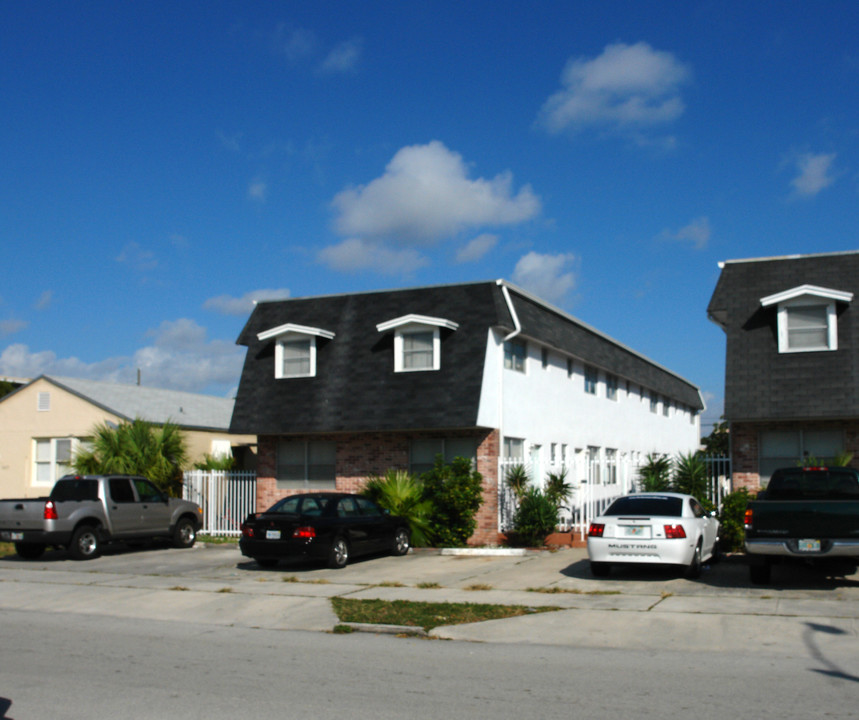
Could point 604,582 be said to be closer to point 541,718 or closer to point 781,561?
point 781,561

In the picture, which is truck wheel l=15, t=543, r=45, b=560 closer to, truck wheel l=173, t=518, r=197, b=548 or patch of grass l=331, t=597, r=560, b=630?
truck wheel l=173, t=518, r=197, b=548

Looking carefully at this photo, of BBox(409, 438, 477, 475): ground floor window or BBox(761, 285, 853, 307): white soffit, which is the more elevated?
BBox(761, 285, 853, 307): white soffit

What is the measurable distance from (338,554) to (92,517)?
6.36 m

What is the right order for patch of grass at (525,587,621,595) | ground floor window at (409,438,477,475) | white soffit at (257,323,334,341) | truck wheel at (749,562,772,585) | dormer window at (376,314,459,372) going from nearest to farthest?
patch of grass at (525,587,621,595) < truck wheel at (749,562,772,585) < ground floor window at (409,438,477,475) < dormer window at (376,314,459,372) < white soffit at (257,323,334,341)

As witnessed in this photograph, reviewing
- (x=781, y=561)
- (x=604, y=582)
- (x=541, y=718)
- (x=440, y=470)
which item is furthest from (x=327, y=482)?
(x=541, y=718)

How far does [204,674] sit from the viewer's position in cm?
857

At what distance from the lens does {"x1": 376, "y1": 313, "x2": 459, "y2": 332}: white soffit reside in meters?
23.1

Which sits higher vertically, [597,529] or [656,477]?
[656,477]

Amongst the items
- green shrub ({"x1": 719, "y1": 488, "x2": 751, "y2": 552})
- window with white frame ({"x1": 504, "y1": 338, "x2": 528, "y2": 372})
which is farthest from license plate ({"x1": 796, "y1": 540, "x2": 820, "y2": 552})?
window with white frame ({"x1": 504, "y1": 338, "x2": 528, "y2": 372})

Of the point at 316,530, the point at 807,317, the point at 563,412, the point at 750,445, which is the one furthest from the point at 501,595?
the point at 563,412

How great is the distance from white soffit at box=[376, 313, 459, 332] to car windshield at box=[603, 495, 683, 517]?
8419 millimetres

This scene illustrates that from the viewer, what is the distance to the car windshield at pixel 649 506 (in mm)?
15422

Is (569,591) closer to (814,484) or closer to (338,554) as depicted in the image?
(814,484)

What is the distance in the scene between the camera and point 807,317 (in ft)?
70.7
